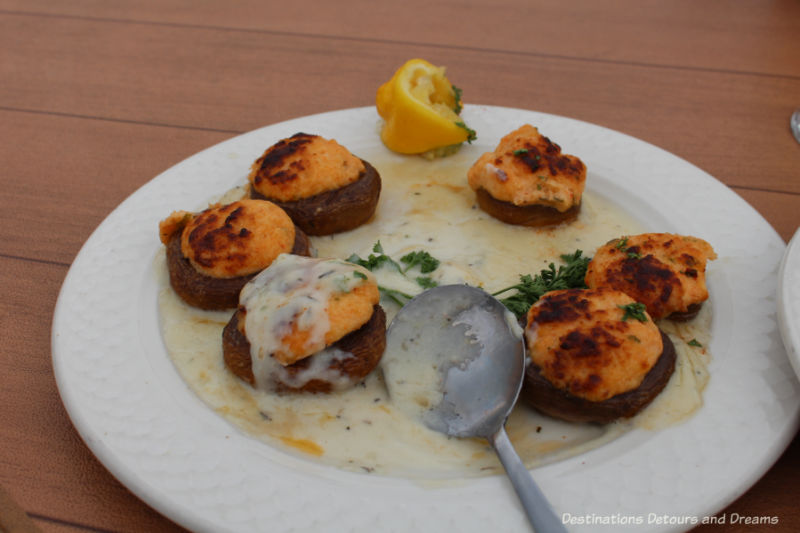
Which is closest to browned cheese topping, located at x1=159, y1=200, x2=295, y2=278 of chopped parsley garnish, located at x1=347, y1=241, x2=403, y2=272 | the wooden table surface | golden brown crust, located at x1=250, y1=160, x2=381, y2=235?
golden brown crust, located at x1=250, y1=160, x2=381, y2=235

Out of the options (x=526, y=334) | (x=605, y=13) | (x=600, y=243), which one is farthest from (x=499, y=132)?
(x=605, y=13)

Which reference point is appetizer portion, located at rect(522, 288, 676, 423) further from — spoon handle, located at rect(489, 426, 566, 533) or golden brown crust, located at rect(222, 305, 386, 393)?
golden brown crust, located at rect(222, 305, 386, 393)

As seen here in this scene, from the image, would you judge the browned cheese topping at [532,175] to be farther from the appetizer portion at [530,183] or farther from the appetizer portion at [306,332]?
the appetizer portion at [306,332]

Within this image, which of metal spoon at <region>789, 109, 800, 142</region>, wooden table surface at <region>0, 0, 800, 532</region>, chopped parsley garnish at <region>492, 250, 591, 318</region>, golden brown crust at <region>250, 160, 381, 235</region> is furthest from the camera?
metal spoon at <region>789, 109, 800, 142</region>

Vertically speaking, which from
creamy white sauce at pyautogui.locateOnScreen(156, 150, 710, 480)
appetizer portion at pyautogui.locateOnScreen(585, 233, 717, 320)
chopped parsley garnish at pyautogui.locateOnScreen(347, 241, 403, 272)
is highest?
appetizer portion at pyautogui.locateOnScreen(585, 233, 717, 320)

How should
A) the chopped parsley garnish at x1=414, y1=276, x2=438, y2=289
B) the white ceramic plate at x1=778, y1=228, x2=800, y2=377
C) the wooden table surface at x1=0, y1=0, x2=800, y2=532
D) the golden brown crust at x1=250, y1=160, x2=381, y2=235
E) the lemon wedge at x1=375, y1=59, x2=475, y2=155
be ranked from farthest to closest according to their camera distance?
the lemon wedge at x1=375, y1=59, x2=475, y2=155, the wooden table surface at x1=0, y1=0, x2=800, y2=532, the golden brown crust at x1=250, y1=160, x2=381, y2=235, the chopped parsley garnish at x1=414, y1=276, x2=438, y2=289, the white ceramic plate at x1=778, y1=228, x2=800, y2=377

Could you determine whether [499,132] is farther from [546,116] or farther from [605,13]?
[605,13]
